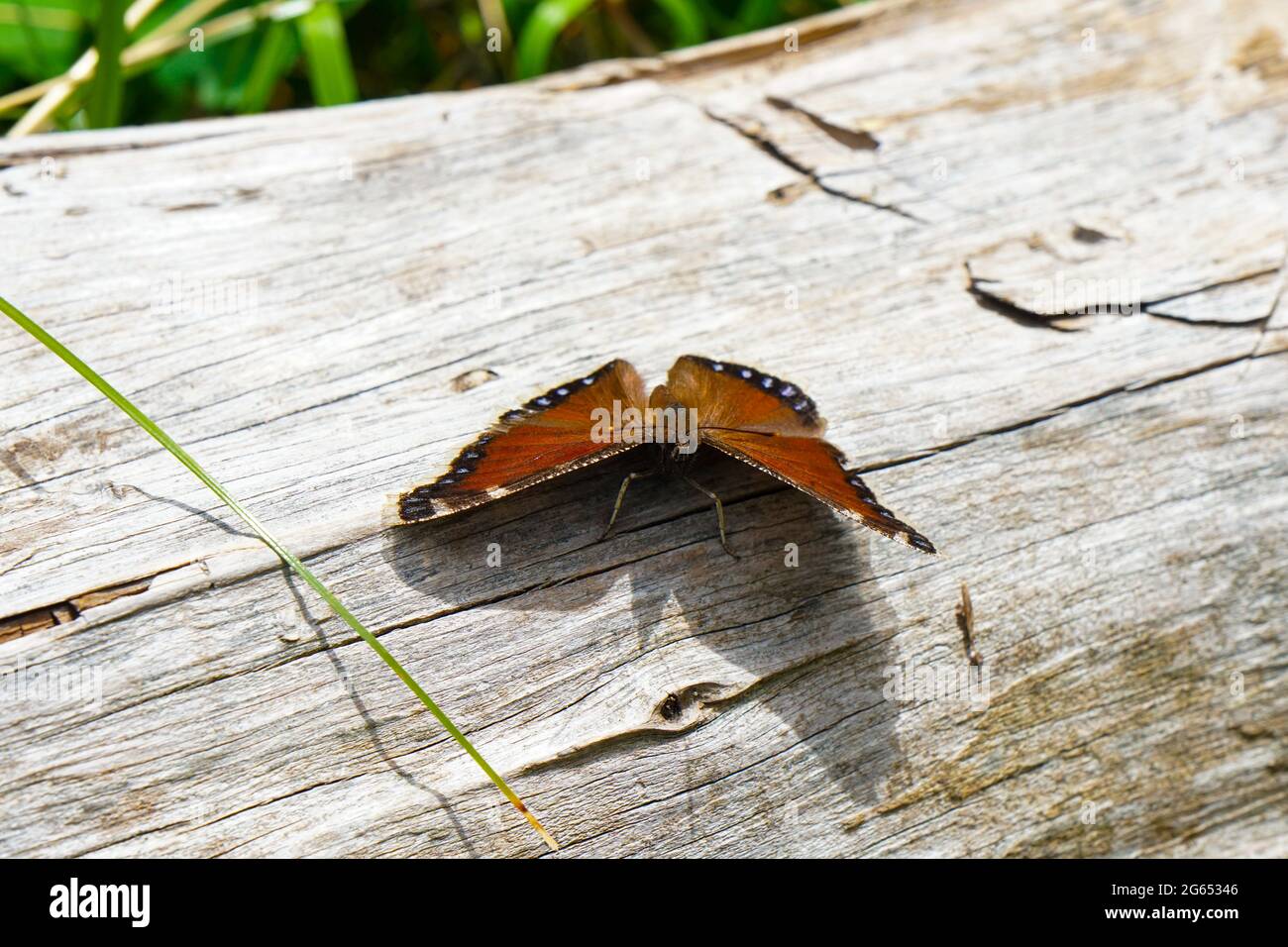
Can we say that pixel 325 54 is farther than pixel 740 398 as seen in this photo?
Yes

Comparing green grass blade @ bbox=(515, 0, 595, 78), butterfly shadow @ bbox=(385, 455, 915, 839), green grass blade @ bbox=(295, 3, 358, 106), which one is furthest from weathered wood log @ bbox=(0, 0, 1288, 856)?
green grass blade @ bbox=(515, 0, 595, 78)

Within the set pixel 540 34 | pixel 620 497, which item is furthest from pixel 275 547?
pixel 540 34

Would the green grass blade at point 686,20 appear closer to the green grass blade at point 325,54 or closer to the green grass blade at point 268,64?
the green grass blade at point 325,54

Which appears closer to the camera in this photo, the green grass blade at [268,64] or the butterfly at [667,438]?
the butterfly at [667,438]

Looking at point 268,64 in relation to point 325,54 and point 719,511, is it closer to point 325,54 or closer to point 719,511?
point 325,54

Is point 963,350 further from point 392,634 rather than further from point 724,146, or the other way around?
point 392,634

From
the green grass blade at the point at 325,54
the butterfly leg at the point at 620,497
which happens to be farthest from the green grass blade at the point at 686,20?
the butterfly leg at the point at 620,497

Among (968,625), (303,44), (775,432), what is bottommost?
(968,625)
